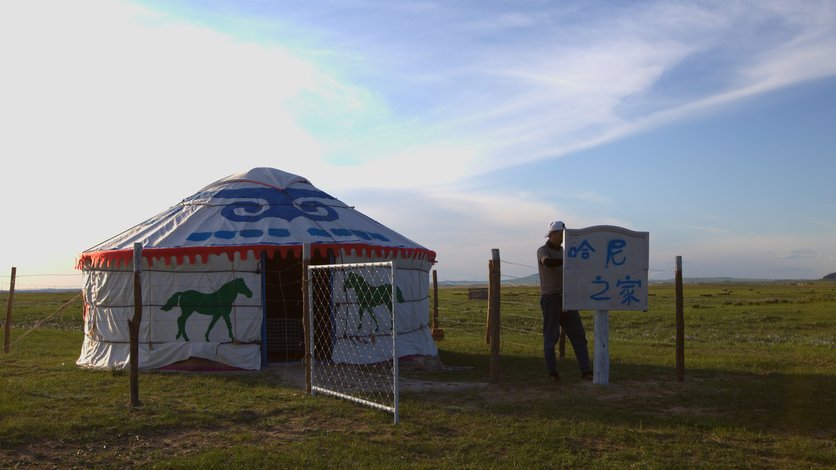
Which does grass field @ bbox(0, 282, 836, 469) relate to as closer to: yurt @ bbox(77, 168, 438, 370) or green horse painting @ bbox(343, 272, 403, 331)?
yurt @ bbox(77, 168, 438, 370)

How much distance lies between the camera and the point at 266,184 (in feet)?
39.1

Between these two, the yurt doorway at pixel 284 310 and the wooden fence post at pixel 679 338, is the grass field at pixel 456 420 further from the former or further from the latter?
the yurt doorway at pixel 284 310

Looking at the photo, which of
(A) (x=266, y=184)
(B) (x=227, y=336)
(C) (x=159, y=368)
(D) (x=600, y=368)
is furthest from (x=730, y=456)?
(A) (x=266, y=184)

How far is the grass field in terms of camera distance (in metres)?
5.08

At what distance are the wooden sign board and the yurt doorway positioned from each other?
502cm

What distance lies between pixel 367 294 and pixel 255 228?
197cm

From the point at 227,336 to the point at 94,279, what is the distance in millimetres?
2626

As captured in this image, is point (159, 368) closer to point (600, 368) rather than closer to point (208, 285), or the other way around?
point (208, 285)

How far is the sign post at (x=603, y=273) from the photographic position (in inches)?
311

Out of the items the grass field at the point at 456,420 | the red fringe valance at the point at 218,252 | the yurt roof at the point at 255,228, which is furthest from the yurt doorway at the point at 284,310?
the grass field at the point at 456,420

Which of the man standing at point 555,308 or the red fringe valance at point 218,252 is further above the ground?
the red fringe valance at point 218,252

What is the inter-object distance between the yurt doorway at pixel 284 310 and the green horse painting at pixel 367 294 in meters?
1.38

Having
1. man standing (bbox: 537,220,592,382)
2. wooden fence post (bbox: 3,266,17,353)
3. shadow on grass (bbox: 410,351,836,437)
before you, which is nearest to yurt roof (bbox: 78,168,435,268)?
wooden fence post (bbox: 3,266,17,353)

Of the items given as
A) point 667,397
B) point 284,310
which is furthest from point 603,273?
point 284,310
